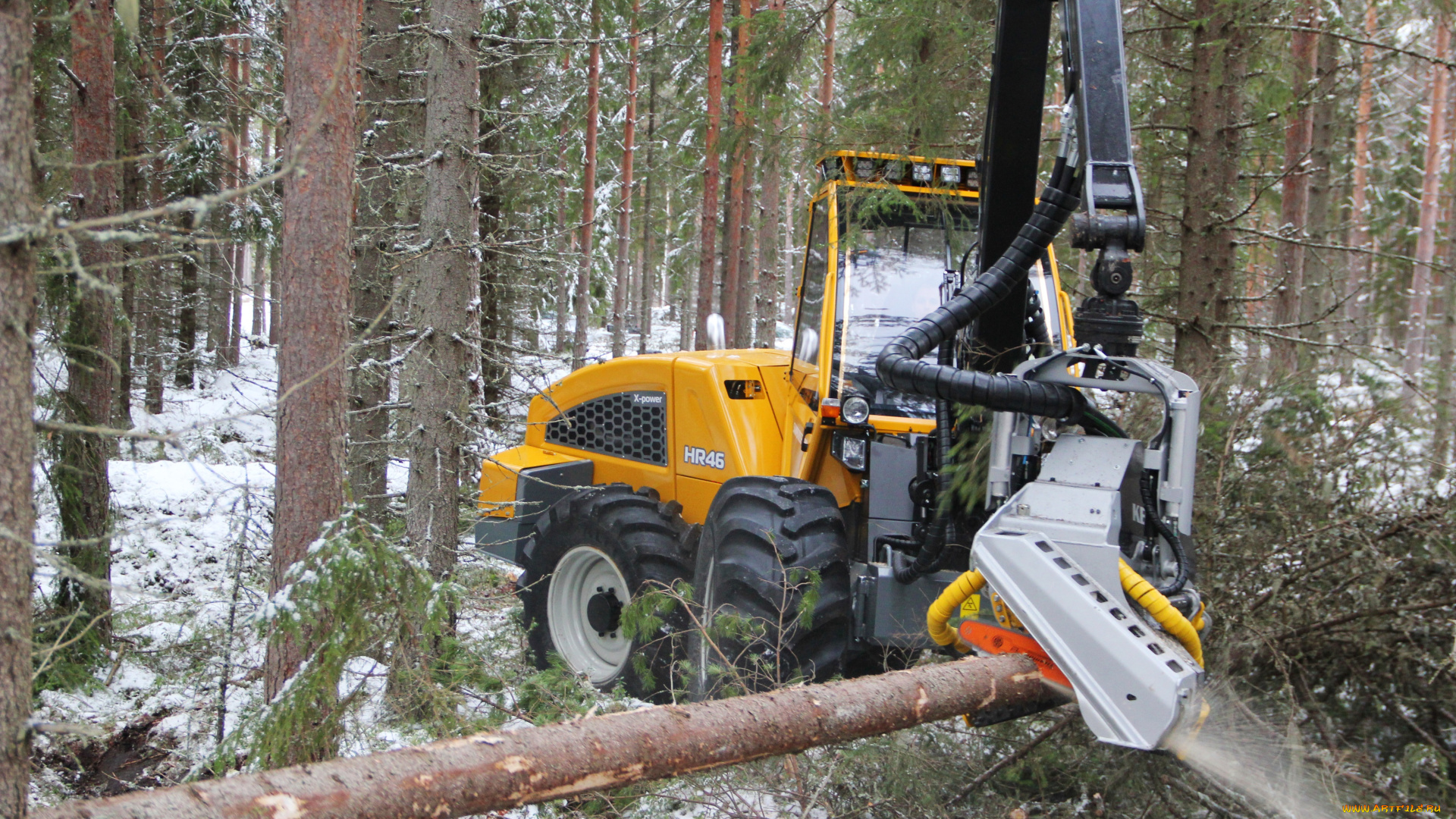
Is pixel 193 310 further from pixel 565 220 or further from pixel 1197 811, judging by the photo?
pixel 1197 811

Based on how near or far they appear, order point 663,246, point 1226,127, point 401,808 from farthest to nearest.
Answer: point 663,246 → point 1226,127 → point 401,808

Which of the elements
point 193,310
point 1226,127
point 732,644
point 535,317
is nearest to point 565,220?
point 535,317

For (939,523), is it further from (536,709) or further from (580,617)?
(580,617)

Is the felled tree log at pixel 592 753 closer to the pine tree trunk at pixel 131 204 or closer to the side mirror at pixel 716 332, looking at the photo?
the side mirror at pixel 716 332

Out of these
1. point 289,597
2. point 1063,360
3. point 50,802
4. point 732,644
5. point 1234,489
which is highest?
point 1063,360

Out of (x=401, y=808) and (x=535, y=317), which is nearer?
(x=401, y=808)

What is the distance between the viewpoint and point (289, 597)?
381 cm

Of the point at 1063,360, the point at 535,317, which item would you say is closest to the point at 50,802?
the point at 1063,360

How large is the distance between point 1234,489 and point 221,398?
68.2 ft

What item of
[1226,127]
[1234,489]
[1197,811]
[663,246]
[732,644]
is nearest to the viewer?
[1197,811]

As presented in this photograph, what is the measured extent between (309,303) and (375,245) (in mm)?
5652

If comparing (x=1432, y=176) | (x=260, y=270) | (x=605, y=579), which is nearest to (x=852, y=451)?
(x=605, y=579)

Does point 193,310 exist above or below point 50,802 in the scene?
above

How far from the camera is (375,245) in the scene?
31.8 feet
